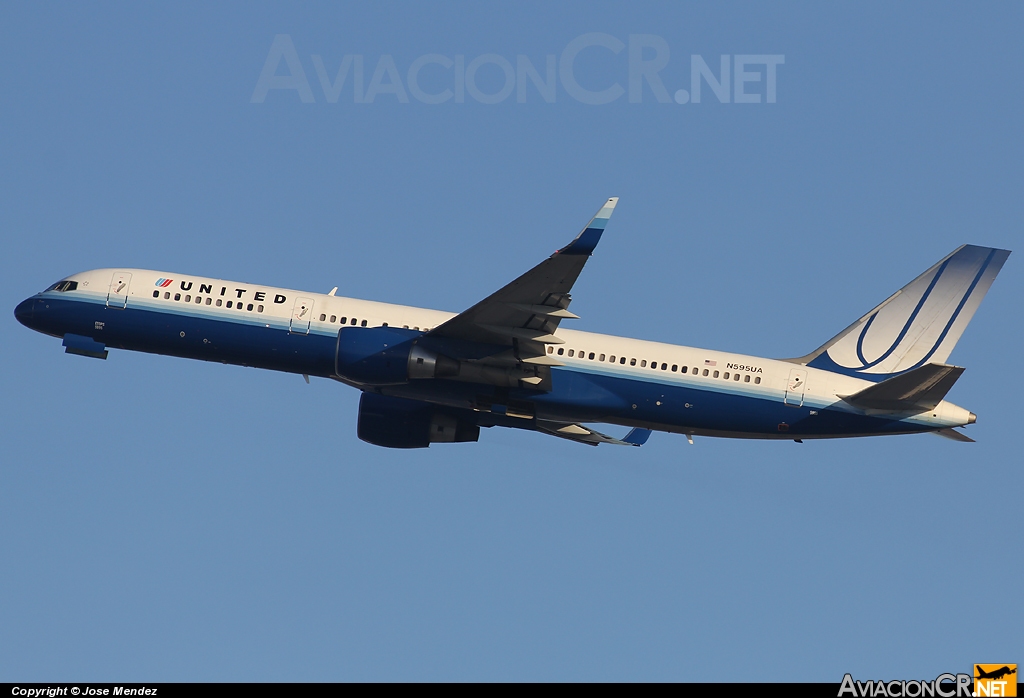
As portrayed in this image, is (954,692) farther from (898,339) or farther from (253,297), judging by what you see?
(253,297)

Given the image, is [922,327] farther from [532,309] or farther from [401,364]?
[401,364]

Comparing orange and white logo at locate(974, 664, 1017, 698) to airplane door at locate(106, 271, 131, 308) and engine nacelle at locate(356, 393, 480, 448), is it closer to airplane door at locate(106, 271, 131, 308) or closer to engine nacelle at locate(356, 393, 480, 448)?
engine nacelle at locate(356, 393, 480, 448)

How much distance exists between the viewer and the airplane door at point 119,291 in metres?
56.5

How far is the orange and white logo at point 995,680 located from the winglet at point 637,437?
2088 centimetres

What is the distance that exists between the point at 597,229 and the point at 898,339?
55.7ft

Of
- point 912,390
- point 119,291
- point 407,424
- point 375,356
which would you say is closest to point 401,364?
point 375,356

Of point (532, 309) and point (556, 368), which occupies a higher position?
point (532, 309)

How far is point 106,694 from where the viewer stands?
43188 millimetres

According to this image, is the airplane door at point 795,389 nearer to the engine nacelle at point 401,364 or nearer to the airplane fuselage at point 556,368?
the airplane fuselage at point 556,368

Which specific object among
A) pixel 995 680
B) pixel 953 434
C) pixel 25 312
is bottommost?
pixel 995 680

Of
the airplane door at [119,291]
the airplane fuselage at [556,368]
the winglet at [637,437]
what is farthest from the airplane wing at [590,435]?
the airplane door at [119,291]

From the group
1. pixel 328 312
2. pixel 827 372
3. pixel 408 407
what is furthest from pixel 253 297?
→ pixel 827 372

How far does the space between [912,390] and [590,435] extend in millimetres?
15171

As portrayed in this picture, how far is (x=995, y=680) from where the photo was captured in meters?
44.1
